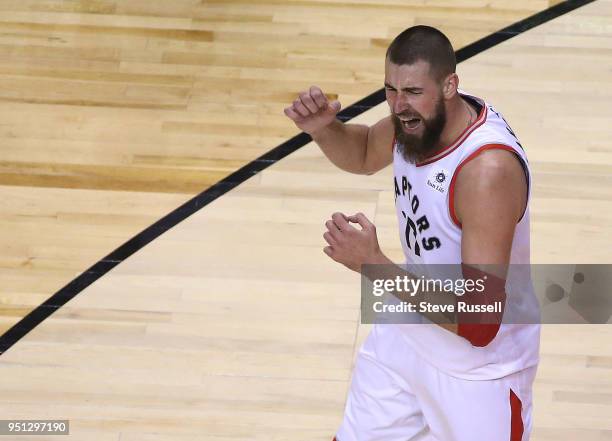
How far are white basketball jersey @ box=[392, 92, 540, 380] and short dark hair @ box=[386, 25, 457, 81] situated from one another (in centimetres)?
20

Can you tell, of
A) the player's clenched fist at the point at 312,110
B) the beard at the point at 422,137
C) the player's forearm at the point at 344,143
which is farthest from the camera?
the player's forearm at the point at 344,143

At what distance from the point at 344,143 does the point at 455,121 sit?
1.87 feet

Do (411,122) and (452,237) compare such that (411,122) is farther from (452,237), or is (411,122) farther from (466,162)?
(452,237)

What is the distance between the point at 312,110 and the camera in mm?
3412

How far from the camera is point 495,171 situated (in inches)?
115

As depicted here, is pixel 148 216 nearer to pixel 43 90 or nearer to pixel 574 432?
pixel 43 90

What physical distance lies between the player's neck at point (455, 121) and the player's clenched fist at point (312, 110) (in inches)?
18.1

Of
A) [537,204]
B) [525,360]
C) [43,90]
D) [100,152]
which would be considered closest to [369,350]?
Result: [525,360]

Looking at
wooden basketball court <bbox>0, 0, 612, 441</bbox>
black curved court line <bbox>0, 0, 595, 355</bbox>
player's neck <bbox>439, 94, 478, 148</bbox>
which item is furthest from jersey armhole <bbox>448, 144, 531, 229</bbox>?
black curved court line <bbox>0, 0, 595, 355</bbox>

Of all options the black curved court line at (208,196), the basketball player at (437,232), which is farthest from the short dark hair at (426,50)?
the black curved court line at (208,196)

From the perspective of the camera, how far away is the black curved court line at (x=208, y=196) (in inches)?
184

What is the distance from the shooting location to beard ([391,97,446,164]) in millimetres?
3027

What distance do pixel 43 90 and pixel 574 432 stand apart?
334cm

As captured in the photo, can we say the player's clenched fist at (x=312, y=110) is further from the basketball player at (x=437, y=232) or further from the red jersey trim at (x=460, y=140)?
the red jersey trim at (x=460, y=140)
